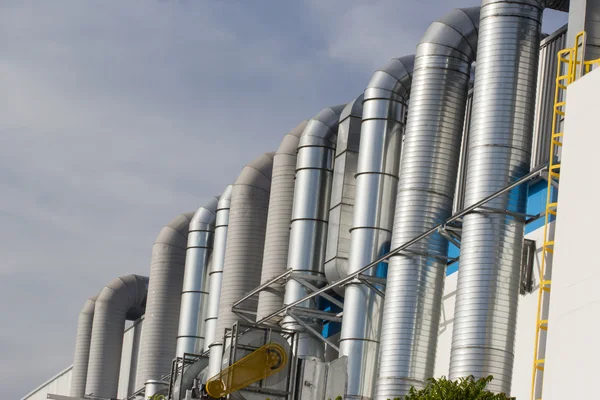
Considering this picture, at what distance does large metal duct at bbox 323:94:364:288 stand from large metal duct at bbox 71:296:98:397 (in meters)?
19.7

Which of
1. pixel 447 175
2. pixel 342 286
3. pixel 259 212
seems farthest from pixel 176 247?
pixel 447 175

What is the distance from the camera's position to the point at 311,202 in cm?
2878

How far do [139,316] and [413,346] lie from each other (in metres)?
24.0

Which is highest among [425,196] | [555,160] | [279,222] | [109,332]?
[279,222]

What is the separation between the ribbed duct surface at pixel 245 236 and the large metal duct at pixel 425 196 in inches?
351

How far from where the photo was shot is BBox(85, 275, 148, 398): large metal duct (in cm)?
4312

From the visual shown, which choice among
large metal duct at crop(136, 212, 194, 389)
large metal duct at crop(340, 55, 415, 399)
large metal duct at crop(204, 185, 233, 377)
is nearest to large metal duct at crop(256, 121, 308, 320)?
large metal duct at crop(204, 185, 233, 377)

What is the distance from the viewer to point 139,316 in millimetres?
44938

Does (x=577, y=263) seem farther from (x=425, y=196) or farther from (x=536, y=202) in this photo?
(x=425, y=196)

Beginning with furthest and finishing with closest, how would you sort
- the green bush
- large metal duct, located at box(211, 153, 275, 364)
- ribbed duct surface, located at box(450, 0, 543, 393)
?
large metal duct, located at box(211, 153, 275, 364), ribbed duct surface, located at box(450, 0, 543, 393), the green bush

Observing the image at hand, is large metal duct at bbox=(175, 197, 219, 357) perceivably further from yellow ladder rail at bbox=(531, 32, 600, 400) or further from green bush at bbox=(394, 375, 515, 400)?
green bush at bbox=(394, 375, 515, 400)

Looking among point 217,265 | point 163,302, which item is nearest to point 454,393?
point 217,265

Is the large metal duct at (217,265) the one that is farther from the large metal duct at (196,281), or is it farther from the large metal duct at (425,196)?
the large metal duct at (425,196)

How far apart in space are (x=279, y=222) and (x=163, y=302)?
879 cm
